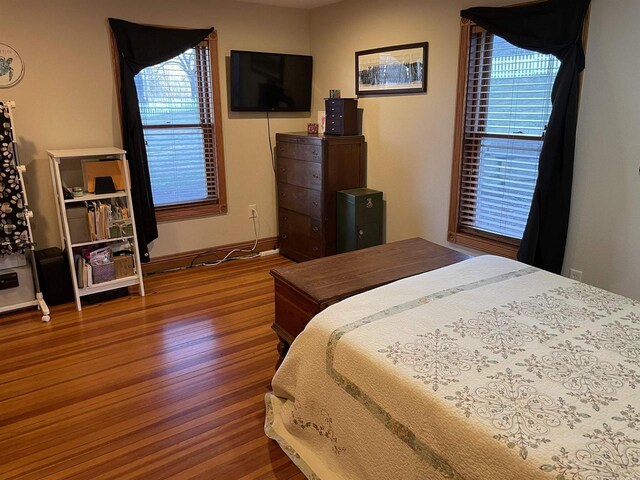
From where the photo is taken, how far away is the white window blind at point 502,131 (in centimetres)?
295

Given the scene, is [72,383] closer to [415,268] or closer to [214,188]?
[415,268]

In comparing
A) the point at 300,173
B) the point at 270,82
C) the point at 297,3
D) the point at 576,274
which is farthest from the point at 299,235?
the point at 576,274

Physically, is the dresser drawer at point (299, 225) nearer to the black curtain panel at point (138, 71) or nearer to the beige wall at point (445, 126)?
the beige wall at point (445, 126)

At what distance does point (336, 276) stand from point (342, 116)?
213 cm

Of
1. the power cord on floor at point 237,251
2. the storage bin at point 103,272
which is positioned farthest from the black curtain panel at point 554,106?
the storage bin at point 103,272

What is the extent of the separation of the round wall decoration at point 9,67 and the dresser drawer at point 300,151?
6.92 feet

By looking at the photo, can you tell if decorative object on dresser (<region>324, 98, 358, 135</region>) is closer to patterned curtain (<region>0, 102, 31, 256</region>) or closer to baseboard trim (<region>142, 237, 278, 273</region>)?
baseboard trim (<region>142, 237, 278, 273</region>)

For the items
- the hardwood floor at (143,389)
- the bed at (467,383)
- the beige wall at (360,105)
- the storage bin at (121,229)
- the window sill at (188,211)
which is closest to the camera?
the bed at (467,383)

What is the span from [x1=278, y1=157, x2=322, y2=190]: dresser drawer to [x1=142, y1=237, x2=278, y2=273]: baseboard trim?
72 cm

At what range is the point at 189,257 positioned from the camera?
14.4 feet

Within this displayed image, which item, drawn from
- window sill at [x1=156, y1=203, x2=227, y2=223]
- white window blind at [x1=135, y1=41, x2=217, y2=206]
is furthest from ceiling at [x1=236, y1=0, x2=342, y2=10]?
window sill at [x1=156, y1=203, x2=227, y2=223]

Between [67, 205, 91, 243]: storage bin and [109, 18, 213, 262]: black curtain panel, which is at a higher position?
[109, 18, 213, 262]: black curtain panel

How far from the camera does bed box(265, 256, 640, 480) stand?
1187 millimetres

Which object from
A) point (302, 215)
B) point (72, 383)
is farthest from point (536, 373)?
point (302, 215)
